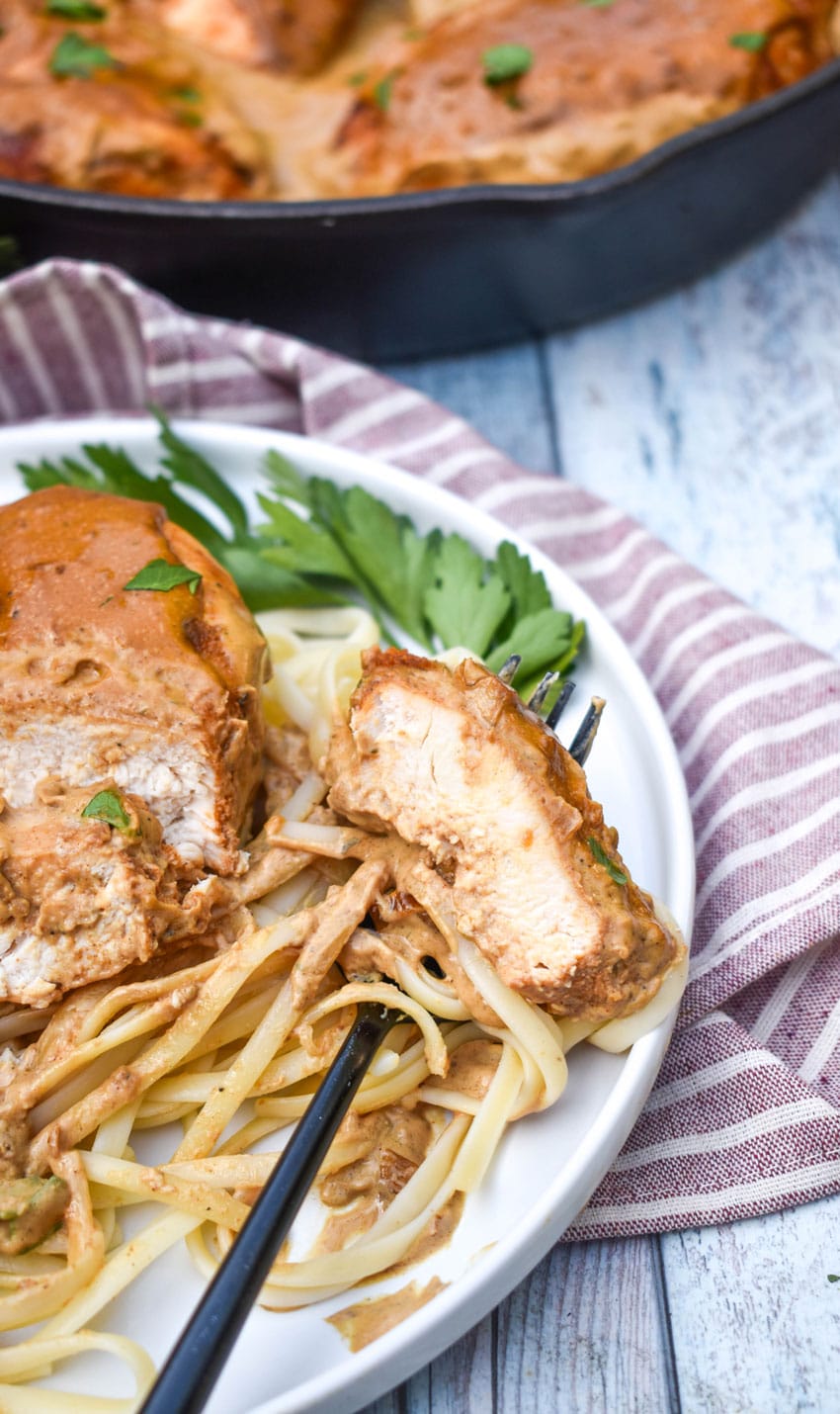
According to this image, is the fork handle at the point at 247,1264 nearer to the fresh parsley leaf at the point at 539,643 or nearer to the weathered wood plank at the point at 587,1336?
the weathered wood plank at the point at 587,1336

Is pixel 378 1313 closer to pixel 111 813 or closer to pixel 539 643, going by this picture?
pixel 111 813

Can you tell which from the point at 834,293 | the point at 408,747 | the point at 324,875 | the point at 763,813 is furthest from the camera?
the point at 834,293

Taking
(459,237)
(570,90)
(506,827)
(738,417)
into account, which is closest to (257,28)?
(570,90)

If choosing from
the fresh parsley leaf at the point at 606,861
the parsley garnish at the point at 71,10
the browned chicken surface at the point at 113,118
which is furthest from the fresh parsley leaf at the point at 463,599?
the parsley garnish at the point at 71,10

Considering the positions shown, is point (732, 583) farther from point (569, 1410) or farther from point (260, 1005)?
point (569, 1410)

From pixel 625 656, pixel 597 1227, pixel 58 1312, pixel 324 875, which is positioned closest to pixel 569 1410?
pixel 597 1227

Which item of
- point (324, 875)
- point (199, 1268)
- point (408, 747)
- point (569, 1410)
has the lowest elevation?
point (569, 1410)

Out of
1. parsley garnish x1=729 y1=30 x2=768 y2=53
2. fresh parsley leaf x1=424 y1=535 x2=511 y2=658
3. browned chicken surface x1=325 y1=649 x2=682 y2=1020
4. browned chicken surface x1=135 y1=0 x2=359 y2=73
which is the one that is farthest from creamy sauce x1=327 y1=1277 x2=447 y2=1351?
browned chicken surface x1=135 y1=0 x2=359 y2=73
